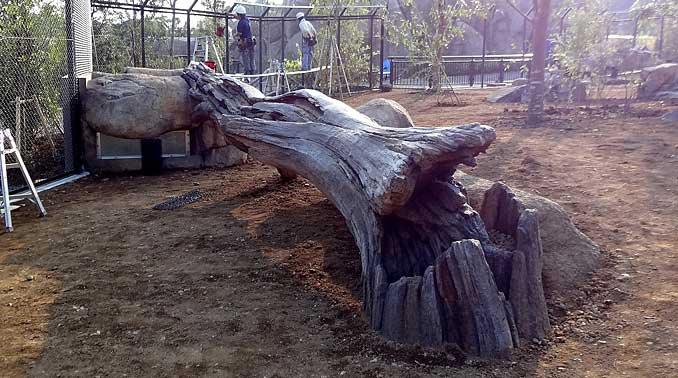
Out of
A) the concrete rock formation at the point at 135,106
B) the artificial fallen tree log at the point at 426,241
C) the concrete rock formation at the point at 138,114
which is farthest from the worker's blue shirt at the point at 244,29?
the artificial fallen tree log at the point at 426,241

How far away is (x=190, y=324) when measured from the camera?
3.45 m

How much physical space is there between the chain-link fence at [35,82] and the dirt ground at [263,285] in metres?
0.66

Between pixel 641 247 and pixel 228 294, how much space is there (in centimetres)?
268

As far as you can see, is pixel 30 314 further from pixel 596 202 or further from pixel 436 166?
pixel 596 202

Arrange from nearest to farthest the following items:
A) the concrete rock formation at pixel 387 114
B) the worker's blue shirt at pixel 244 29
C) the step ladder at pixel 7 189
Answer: the step ladder at pixel 7 189, the concrete rock formation at pixel 387 114, the worker's blue shirt at pixel 244 29

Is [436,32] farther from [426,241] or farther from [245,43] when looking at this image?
[426,241]

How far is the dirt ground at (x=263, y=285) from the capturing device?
2965mm

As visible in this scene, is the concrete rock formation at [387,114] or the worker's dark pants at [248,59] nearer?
the concrete rock formation at [387,114]

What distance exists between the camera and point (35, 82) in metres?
7.22

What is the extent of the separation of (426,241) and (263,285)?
110 centimetres

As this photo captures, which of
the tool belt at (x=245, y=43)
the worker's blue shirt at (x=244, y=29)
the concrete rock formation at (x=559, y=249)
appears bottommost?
the concrete rock formation at (x=559, y=249)

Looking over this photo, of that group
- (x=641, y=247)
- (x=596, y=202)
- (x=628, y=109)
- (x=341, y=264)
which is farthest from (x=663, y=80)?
(x=341, y=264)

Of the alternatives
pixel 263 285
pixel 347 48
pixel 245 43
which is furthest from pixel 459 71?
pixel 263 285

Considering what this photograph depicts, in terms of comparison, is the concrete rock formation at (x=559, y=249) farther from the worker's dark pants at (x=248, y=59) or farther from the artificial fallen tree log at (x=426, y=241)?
the worker's dark pants at (x=248, y=59)
